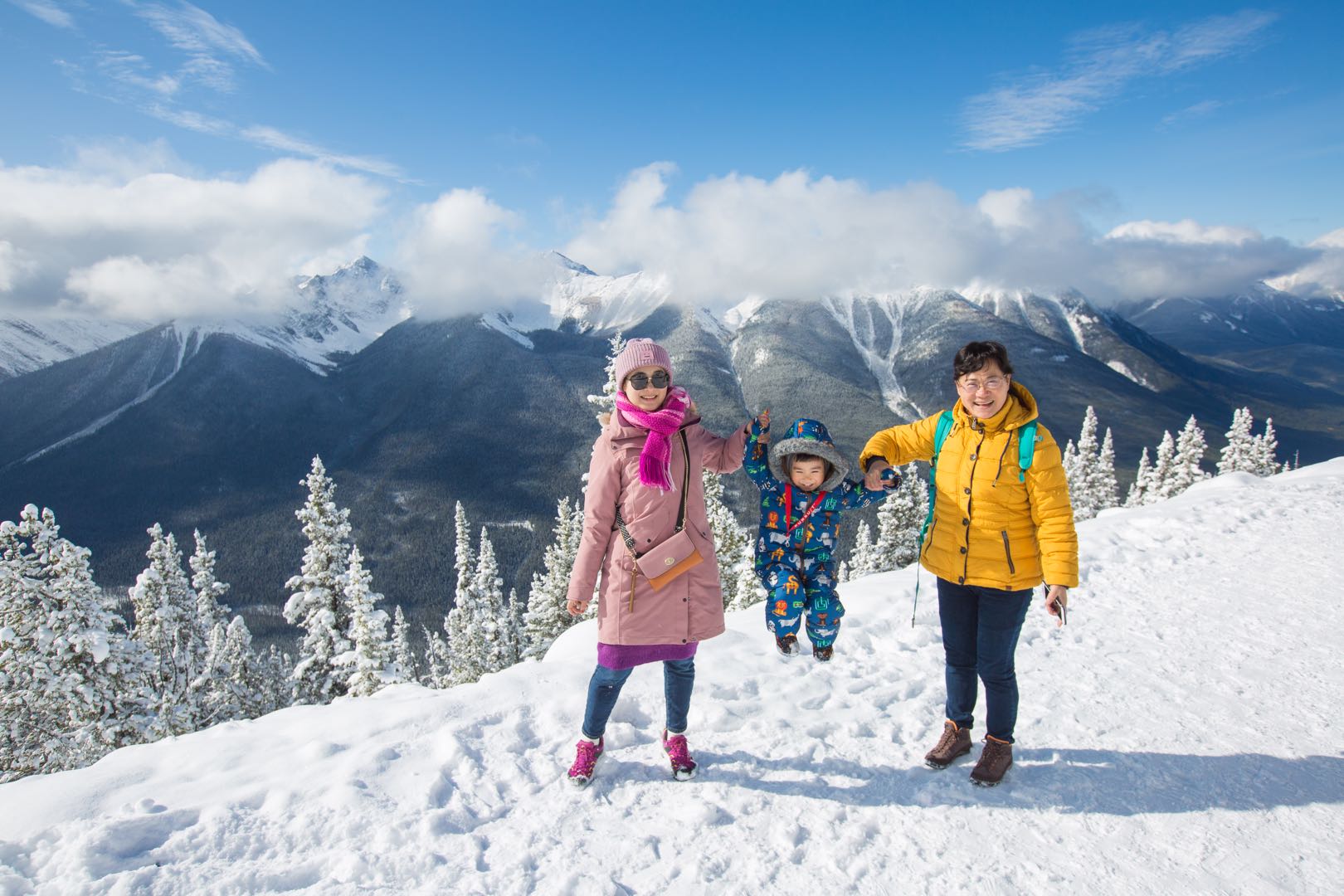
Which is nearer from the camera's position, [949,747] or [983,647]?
[983,647]

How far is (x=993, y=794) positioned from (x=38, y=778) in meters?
6.82

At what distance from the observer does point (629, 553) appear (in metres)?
4.52

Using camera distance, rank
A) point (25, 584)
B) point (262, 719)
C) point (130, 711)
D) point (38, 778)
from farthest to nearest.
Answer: point (130, 711), point (25, 584), point (262, 719), point (38, 778)

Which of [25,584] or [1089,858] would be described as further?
[25,584]

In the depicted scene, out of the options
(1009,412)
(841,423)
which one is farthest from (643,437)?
(841,423)

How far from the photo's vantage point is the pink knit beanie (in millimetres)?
4570

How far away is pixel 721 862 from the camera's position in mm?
3811

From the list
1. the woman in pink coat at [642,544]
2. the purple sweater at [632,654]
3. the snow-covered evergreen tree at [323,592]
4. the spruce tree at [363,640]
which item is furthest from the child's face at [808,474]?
the snow-covered evergreen tree at [323,592]

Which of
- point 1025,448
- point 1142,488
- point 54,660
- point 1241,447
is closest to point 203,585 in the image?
point 54,660

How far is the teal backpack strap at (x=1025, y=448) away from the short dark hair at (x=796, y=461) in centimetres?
160

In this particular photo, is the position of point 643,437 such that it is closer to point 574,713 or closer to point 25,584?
point 574,713

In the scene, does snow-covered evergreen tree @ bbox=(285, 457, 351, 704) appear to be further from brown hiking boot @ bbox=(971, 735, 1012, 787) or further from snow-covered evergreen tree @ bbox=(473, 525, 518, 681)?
brown hiking boot @ bbox=(971, 735, 1012, 787)

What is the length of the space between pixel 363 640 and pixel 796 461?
62.1 ft

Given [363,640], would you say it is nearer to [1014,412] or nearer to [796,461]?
[796,461]
